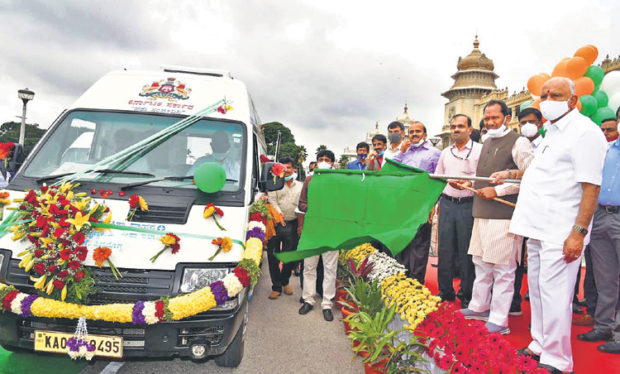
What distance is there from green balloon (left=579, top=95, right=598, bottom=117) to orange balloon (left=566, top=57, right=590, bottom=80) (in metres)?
0.32

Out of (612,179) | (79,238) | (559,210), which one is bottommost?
(79,238)

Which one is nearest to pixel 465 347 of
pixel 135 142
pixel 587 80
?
pixel 135 142

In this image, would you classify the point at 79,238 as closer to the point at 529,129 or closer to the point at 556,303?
the point at 556,303

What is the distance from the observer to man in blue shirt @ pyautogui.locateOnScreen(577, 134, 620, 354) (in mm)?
3703

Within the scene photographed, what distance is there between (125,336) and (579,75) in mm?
5914

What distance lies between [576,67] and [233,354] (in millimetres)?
5386

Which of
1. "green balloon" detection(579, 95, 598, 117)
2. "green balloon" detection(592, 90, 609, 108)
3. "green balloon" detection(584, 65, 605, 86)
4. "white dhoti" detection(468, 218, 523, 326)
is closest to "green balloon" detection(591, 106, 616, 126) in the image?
"green balloon" detection(579, 95, 598, 117)

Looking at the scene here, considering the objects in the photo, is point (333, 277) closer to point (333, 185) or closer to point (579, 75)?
point (333, 185)

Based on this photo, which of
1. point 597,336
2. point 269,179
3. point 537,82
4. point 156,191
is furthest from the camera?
point 537,82

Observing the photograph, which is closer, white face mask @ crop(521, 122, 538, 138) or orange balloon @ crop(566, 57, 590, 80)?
white face mask @ crop(521, 122, 538, 138)

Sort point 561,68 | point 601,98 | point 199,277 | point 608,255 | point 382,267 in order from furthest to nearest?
point 601,98 → point 561,68 → point 382,267 → point 608,255 → point 199,277

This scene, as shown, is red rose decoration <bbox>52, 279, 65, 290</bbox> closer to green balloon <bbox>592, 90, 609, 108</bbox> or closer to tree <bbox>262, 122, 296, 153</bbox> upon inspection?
green balloon <bbox>592, 90, 609, 108</bbox>

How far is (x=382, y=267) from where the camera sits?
15.2ft

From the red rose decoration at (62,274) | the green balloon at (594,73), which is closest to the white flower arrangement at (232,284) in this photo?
the red rose decoration at (62,274)
